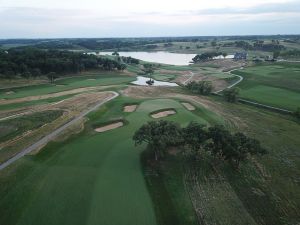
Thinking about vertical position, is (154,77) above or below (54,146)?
below

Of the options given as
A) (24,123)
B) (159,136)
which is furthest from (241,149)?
(24,123)

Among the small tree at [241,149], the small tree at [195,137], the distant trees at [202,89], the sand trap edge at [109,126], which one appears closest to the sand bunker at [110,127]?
the sand trap edge at [109,126]

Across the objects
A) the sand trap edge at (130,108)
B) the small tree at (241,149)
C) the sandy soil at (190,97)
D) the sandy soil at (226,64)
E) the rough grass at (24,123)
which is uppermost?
the small tree at (241,149)

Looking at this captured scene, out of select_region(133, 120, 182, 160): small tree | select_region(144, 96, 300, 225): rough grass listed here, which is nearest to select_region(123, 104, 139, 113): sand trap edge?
select_region(133, 120, 182, 160): small tree

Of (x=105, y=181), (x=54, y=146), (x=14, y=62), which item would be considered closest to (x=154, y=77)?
(x=14, y=62)

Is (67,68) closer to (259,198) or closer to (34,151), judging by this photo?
(34,151)

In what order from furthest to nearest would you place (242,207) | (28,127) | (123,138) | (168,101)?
(168,101) → (28,127) → (123,138) → (242,207)

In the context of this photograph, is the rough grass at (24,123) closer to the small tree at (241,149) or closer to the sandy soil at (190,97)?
the sandy soil at (190,97)

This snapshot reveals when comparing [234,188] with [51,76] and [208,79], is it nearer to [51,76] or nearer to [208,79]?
[208,79]
